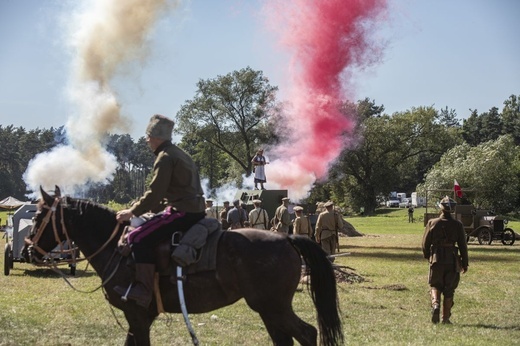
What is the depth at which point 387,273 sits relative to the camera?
66.4 ft

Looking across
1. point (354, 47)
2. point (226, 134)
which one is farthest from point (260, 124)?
point (354, 47)

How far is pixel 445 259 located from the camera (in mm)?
11961

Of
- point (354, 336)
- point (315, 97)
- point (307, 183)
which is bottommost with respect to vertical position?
point (354, 336)

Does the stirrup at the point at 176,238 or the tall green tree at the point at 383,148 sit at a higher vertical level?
the tall green tree at the point at 383,148

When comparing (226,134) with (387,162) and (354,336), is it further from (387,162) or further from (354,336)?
(354,336)

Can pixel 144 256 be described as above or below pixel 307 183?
below

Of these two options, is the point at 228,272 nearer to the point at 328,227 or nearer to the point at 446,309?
the point at 446,309

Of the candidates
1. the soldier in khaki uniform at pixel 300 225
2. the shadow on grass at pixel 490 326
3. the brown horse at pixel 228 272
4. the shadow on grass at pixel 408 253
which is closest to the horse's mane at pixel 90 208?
the brown horse at pixel 228 272

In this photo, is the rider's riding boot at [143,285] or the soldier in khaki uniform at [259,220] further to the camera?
the soldier in khaki uniform at [259,220]

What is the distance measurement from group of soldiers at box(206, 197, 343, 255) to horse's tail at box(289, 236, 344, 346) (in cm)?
996

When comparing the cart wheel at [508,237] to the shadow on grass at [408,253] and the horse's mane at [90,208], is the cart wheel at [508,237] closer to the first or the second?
the shadow on grass at [408,253]

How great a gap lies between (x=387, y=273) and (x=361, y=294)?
4.93m

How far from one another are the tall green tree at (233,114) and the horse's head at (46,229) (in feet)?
182

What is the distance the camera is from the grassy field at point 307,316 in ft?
33.6
